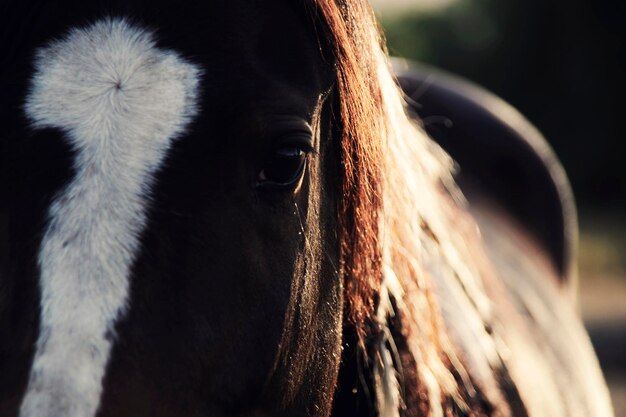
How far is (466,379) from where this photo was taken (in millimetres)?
1925

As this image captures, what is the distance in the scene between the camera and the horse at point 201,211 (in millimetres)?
1075

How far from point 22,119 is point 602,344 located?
6488mm

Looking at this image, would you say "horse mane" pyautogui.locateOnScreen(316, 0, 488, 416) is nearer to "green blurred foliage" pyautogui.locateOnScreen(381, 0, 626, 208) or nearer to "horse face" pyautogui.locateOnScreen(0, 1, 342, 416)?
"horse face" pyautogui.locateOnScreen(0, 1, 342, 416)

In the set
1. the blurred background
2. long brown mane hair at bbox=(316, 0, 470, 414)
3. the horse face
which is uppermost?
the blurred background

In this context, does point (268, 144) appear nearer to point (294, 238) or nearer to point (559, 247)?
point (294, 238)

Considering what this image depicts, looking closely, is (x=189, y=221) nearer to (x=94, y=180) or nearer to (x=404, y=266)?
(x=94, y=180)

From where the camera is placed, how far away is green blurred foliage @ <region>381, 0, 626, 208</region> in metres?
14.5

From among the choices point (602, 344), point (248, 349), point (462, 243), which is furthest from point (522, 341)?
point (602, 344)

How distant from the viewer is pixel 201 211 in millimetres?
1174

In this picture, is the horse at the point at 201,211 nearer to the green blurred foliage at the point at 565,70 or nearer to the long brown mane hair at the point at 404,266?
the long brown mane hair at the point at 404,266

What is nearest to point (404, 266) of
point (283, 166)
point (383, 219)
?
point (383, 219)

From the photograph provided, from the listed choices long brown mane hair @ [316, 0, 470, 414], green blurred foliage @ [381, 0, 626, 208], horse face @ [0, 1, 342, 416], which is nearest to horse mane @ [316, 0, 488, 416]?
long brown mane hair @ [316, 0, 470, 414]

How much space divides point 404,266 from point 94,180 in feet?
2.82

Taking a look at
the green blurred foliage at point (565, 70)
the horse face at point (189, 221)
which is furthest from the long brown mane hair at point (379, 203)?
the green blurred foliage at point (565, 70)
